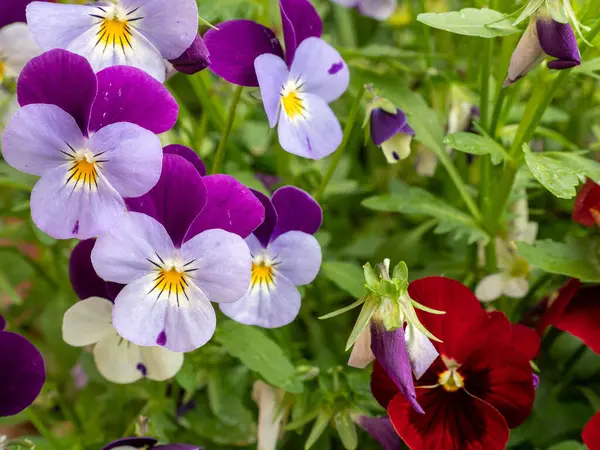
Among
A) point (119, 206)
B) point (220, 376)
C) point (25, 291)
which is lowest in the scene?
point (25, 291)

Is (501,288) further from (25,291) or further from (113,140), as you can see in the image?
(25,291)

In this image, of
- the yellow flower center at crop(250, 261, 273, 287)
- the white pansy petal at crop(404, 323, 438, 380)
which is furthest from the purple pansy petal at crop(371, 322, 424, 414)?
the yellow flower center at crop(250, 261, 273, 287)

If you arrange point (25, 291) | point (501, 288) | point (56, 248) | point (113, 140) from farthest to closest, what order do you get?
point (25, 291) → point (56, 248) → point (501, 288) → point (113, 140)

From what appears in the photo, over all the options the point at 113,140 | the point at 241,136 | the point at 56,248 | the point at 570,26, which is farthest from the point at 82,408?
the point at 570,26

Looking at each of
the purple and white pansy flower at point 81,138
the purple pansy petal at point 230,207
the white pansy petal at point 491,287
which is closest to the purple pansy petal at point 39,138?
the purple and white pansy flower at point 81,138

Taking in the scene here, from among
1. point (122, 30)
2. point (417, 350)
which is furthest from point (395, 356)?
point (122, 30)

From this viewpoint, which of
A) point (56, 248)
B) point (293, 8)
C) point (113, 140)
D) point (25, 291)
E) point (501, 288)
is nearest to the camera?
point (113, 140)

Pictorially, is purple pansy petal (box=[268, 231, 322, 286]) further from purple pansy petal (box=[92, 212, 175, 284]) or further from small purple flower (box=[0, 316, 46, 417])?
small purple flower (box=[0, 316, 46, 417])

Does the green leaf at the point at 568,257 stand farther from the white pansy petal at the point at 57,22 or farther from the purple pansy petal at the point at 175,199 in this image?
the white pansy petal at the point at 57,22
